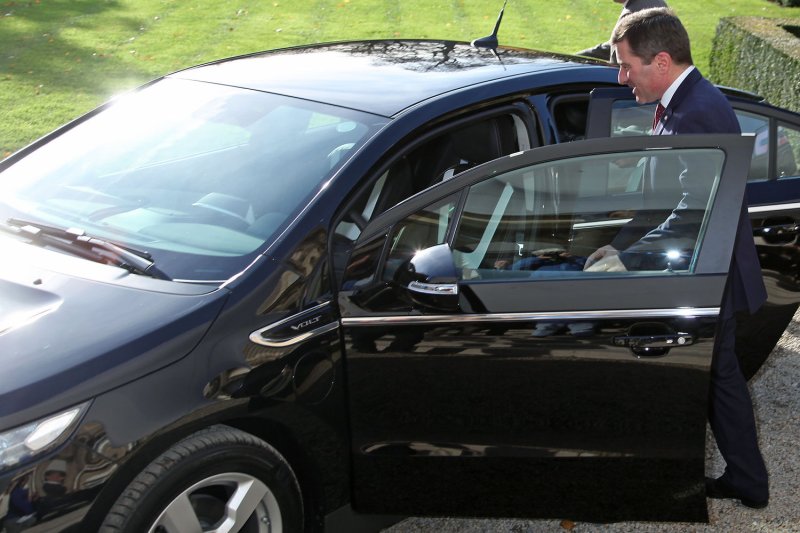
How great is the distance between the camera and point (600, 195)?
128 inches

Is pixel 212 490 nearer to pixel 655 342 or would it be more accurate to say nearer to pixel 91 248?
pixel 91 248

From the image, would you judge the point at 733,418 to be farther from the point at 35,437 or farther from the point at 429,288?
the point at 35,437

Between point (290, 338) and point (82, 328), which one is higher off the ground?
point (82, 328)

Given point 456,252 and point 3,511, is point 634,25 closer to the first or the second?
point 456,252

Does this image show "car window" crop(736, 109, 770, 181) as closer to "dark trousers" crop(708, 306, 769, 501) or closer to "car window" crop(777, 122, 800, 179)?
"car window" crop(777, 122, 800, 179)

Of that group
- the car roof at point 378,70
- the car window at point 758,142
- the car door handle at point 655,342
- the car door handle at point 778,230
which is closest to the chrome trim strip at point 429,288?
the car door handle at point 655,342

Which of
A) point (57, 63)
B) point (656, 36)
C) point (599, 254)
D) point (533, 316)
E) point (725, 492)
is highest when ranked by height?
point (656, 36)

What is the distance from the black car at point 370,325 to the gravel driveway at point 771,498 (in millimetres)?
645

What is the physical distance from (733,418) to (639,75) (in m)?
1.31

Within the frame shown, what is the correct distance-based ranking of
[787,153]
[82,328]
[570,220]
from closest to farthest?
1. [82,328]
2. [570,220]
3. [787,153]

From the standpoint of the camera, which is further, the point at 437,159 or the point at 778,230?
the point at 778,230

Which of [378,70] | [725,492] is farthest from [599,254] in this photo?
[378,70]

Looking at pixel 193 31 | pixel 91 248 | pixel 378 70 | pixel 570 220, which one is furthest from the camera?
pixel 193 31

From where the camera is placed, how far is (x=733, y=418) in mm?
3461
